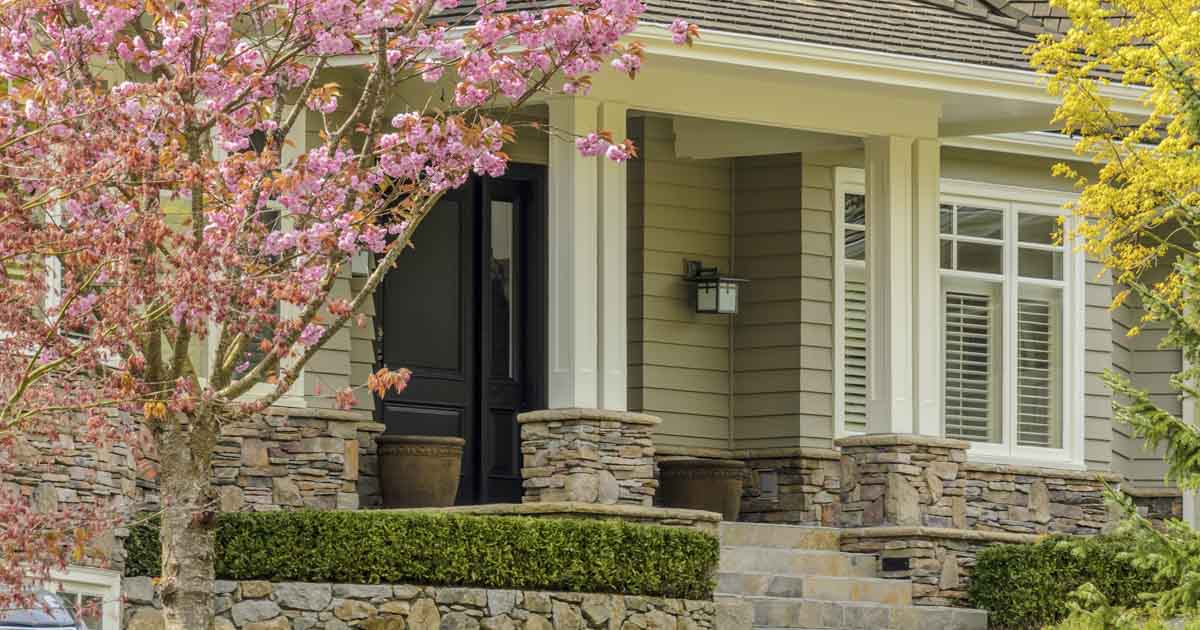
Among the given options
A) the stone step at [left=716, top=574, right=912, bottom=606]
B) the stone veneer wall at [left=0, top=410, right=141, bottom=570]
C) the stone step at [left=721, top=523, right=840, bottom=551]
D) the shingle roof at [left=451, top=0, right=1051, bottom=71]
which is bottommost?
the stone step at [left=716, top=574, right=912, bottom=606]

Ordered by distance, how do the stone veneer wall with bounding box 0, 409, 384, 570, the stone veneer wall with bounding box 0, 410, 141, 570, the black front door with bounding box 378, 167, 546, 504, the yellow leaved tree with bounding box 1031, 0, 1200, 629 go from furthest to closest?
the black front door with bounding box 378, 167, 546, 504
the stone veneer wall with bounding box 0, 409, 384, 570
the yellow leaved tree with bounding box 1031, 0, 1200, 629
the stone veneer wall with bounding box 0, 410, 141, 570

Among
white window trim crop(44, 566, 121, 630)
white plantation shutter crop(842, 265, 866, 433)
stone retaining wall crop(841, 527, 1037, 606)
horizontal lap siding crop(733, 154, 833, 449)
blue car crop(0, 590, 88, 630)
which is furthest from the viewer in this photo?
white plantation shutter crop(842, 265, 866, 433)

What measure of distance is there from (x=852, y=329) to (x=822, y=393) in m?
0.58

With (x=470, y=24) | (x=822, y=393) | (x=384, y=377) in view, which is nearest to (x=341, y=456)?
(x=470, y=24)

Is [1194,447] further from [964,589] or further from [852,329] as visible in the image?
[852,329]

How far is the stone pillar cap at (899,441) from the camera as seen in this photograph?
13680mm

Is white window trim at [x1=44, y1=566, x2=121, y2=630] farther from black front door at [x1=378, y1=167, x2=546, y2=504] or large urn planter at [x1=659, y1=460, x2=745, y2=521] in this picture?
large urn planter at [x1=659, y1=460, x2=745, y2=521]

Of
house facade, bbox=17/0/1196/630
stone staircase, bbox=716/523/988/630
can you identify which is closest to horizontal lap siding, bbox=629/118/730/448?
house facade, bbox=17/0/1196/630

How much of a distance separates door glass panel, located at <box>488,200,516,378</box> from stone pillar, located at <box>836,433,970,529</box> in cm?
249

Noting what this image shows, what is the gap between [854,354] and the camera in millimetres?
15523

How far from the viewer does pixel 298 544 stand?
443 inches

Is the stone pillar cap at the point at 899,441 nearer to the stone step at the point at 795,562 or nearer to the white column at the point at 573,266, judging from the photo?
the stone step at the point at 795,562

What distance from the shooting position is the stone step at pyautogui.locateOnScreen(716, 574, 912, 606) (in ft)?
42.4

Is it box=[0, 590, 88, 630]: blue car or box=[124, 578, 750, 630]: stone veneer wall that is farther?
box=[124, 578, 750, 630]: stone veneer wall
